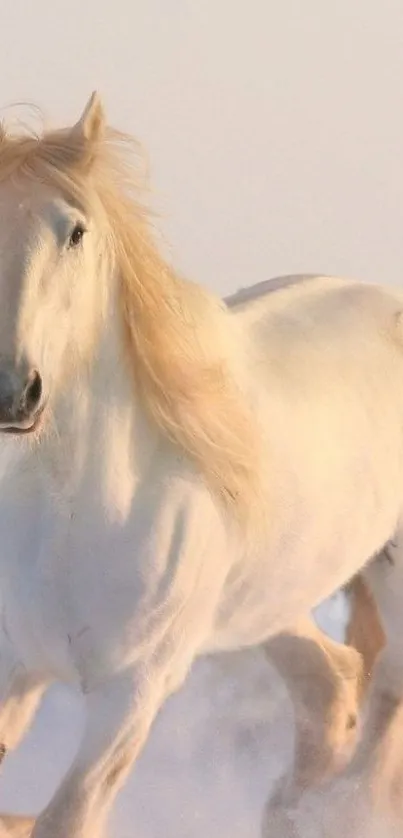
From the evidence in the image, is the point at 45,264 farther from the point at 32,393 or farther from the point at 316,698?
the point at 316,698

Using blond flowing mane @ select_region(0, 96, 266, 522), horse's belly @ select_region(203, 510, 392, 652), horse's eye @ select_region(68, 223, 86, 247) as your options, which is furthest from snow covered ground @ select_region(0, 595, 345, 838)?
horse's eye @ select_region(68, 223, 86, 247)

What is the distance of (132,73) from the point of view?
938 millimetres

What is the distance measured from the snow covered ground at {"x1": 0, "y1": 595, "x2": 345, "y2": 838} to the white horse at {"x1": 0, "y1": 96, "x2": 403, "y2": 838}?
0.57 ft

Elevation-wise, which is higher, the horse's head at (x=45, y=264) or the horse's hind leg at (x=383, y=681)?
the horse's head at (x=45, y=264)

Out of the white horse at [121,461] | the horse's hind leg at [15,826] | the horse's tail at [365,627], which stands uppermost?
the white horse at [121,461]

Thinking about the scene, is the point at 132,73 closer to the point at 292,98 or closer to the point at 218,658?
the point at 292,98

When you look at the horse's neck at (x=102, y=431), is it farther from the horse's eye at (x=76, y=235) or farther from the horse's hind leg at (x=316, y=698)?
the horse's hind leg at (x=316, y=698)

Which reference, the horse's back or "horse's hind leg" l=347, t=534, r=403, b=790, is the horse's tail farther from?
the horse's back

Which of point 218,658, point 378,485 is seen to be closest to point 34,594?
point 378,485

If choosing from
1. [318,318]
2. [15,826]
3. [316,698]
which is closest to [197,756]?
[316,698]

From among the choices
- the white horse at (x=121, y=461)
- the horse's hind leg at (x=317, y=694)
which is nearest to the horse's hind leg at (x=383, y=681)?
the horse's hind leg at (x=317, y=694)

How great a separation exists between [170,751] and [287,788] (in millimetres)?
91

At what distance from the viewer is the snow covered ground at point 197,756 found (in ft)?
2.37

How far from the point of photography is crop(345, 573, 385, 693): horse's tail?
2.77ft
